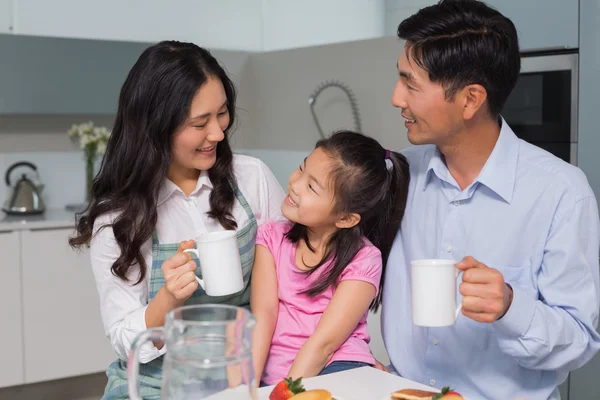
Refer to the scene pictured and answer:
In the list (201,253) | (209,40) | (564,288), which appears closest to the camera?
(201,253)

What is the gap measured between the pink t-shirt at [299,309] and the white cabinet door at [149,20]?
6.66 feet

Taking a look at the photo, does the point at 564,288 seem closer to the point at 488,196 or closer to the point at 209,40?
the point at 488,196

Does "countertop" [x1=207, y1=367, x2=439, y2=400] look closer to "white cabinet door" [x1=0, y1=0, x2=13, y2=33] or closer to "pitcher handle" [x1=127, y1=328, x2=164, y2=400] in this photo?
"pitcher handle" [x1=127, y1=328, x2=164, y2=400]

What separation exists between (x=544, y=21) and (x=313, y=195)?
1.45 metres

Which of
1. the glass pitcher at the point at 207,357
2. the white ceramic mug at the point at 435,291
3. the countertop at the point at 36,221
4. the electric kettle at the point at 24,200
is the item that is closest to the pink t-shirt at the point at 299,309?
the white ceramic mug at the point at 435,291

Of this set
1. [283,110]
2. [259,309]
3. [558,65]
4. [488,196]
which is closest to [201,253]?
[259,309]

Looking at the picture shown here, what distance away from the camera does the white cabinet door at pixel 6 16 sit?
326cm

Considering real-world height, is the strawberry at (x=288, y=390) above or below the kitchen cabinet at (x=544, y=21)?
below

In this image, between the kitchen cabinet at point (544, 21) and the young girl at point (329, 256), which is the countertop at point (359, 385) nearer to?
the young girl at point (329, 256)

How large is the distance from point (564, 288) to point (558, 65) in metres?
1.41

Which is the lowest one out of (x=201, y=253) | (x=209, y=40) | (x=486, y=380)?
(x=486, y=380)

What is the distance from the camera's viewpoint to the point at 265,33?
387 centimetres

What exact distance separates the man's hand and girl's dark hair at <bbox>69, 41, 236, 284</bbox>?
713 millimetres

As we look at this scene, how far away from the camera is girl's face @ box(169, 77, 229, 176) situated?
1703 mm
